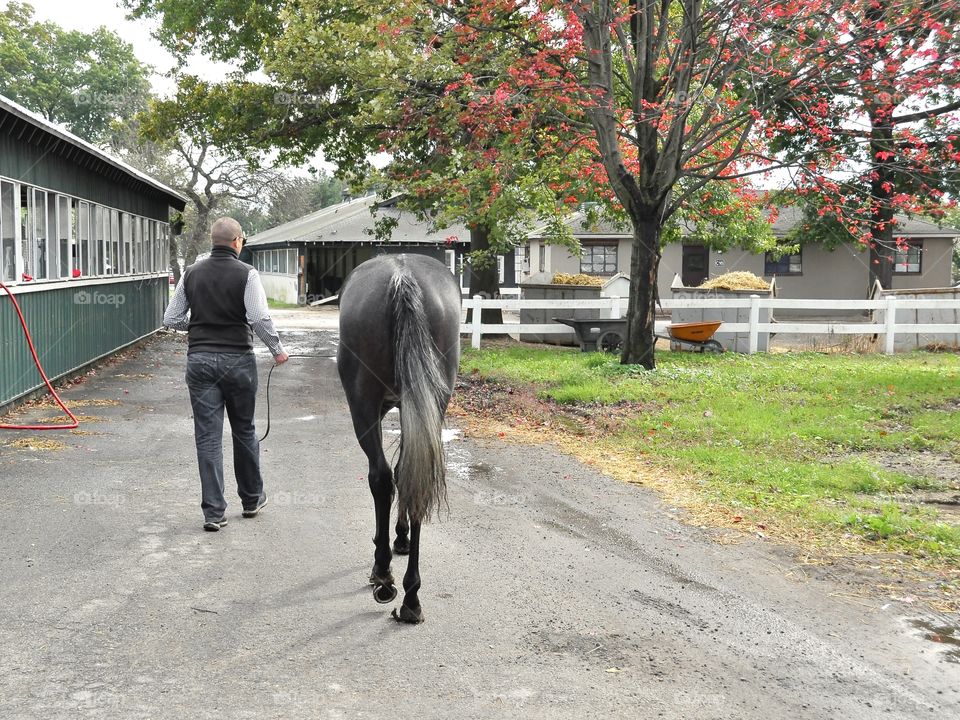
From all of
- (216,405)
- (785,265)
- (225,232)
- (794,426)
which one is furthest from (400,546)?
(785,265)

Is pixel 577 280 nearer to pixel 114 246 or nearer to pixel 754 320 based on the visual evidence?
pixel 754 320

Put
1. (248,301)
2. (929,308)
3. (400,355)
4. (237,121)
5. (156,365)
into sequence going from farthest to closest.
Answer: (237,121)
(929,308)
(156,365)
(248,301)
(400,355)

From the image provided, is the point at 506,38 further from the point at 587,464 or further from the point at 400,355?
the point at 400,355

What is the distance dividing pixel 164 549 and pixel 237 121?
17.5 metres

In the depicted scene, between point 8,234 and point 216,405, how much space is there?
6.60m

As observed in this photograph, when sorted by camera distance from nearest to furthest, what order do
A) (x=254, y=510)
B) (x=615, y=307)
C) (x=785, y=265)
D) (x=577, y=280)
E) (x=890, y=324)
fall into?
(x=254, y=510), (x=615, y=307), (x=890, y=324), (x=577, y=280), (x=785, y=265)

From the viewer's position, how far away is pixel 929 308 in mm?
19266

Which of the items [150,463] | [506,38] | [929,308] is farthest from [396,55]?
[929,308]

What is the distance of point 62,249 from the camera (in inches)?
564

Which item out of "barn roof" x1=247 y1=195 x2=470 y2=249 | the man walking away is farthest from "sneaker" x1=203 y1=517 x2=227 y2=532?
"barn roof" x1=247 y1=195 x2=470 y2=249

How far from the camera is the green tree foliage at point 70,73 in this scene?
6125 centimetres

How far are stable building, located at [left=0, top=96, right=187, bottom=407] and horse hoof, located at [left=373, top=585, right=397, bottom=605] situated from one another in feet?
25.2
